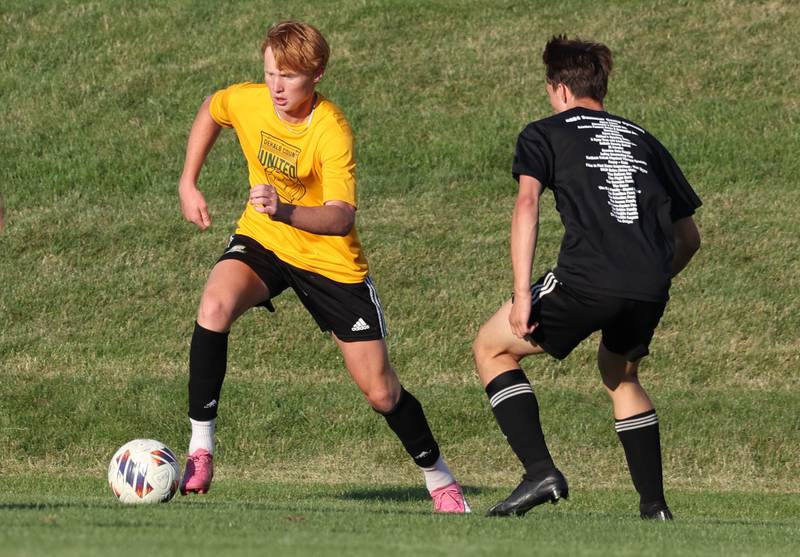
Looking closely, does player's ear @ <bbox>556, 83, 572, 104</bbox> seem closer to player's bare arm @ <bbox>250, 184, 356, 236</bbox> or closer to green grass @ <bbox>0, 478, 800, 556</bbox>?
player's bare arm @ <bbox>250, 184, 356, 236</bbox>

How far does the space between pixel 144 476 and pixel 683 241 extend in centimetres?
304

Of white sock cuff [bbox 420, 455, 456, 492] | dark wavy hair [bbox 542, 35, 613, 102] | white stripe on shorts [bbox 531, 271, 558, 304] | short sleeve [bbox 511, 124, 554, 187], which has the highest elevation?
dark wavy hair [bbox 542, 35, 613, 102]

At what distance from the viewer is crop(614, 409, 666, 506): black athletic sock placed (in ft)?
24.2

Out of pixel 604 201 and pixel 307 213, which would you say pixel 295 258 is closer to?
pixel 307 213

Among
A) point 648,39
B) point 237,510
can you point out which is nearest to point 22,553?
point 237,510

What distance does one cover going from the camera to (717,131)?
19.2m

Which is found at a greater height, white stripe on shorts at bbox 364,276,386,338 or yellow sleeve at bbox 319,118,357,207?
yellow sleeve at bbox 319,118,357,207

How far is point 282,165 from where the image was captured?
26.2 feet

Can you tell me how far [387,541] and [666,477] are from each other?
249 inches

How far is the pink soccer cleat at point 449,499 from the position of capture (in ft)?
26.9

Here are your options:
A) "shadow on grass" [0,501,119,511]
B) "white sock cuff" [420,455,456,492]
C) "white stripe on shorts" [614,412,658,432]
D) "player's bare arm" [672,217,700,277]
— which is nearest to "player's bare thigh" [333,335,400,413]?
"white sock cuff" [420,455,456,492]

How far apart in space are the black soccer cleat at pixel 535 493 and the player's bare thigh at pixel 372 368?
1222 millimetres

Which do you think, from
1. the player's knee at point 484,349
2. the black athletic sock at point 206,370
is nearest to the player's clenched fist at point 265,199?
the black athletic sock at point 206,370

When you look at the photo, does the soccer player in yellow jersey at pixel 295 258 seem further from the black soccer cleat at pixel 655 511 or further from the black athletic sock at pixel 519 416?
the black soccer cleat at pixel 655 511
